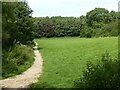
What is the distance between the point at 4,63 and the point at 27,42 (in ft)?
74.2

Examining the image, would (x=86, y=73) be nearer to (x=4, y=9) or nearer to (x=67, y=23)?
(x=4, y=9)

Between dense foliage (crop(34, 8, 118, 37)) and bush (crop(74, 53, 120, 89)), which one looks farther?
dense foliage (crop(34, 8, 118, 37))

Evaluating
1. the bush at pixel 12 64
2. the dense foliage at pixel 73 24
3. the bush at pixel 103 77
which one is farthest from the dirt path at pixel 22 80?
the dense foliage at pixel 73 24

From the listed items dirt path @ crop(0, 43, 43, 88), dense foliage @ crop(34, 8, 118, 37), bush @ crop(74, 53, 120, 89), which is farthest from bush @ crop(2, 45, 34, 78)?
dense foliage @ crop(34, 8, 118, 37)

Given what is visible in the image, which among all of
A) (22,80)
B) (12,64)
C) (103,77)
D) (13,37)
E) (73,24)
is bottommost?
(22,80)

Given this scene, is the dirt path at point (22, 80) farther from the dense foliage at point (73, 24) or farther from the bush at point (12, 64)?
the dense foliage at point (73, 24)

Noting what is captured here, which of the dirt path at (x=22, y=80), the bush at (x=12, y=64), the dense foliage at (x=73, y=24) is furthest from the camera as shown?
the dense foliage at (x=73, y=24)

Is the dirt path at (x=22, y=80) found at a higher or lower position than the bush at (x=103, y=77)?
lower

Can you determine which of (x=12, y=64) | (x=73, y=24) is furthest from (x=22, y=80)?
(x=73, y=24)

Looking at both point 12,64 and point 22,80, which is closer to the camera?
point 22,80

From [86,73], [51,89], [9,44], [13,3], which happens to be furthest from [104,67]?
[9,44]

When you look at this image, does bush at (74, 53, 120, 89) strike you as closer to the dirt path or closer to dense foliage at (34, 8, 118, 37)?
the dirt path

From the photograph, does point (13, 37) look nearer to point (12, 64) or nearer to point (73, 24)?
point (12, 64)

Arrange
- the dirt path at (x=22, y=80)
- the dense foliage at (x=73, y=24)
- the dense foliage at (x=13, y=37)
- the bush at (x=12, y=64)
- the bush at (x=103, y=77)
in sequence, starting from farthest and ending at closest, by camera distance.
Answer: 1. the dense foliage at (x=73, y=24)
2. the bush at (x=12, y=64)
3. the dirt path at (x=22, y=80)
4. the dense foliage at (x=13, y=37)
5. the bush at (x=103, y=77)
